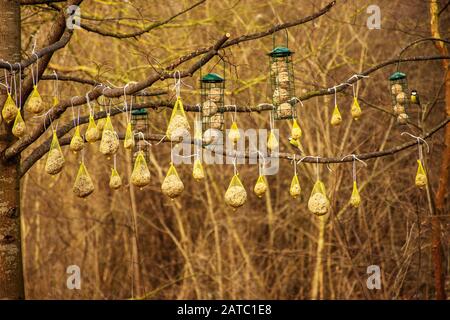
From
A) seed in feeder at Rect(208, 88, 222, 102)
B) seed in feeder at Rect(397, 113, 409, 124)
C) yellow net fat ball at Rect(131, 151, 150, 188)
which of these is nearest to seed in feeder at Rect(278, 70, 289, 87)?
seed in feeder at Rect(208, 88, 222, 102)

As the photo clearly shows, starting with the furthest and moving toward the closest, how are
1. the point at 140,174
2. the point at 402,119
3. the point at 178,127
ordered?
the point at 402,119, the point at 140,174, the point at 178,127

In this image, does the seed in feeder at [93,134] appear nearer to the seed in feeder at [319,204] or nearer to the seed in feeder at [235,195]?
the seed in feeder at [235,195]

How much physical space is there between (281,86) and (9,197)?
1.56 meters

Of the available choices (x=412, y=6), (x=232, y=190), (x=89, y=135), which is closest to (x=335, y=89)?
(x=232, y=190)

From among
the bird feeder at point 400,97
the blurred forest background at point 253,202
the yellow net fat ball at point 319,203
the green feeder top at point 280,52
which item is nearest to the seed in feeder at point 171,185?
the yellow net fat ball at point 319,203

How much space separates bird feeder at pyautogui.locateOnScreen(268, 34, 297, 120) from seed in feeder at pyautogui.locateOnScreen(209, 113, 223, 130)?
0.29 meters

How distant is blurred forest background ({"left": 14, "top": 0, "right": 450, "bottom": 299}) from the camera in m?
7.23

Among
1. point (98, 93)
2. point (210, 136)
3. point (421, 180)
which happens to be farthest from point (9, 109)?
point (421, 180)

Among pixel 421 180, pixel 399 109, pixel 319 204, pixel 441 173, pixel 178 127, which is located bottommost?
pixel 319 204

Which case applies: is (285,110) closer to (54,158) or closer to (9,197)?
(54,158)

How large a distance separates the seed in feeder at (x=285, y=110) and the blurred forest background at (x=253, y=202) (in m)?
2.97

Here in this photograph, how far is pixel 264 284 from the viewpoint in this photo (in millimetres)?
7949

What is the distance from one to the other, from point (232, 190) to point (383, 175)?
14.8 ft

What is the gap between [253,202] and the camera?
847cm
